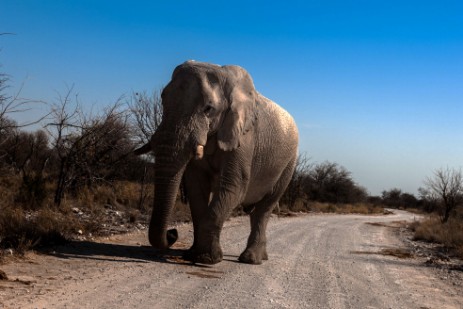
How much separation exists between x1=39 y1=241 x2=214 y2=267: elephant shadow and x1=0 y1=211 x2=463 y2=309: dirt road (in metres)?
0.02

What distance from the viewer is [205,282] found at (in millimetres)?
6051

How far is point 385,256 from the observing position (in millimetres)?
11359

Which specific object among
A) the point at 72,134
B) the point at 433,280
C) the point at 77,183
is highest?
the point at 72,134

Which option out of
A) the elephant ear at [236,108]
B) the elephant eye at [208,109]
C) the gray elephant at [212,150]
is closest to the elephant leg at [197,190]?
the gray elephant at [212,150]

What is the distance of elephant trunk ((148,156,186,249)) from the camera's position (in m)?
6.77

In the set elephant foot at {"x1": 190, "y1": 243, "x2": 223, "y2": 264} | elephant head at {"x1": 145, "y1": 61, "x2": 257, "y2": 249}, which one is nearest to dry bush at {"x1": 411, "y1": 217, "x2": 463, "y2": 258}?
elephant foot at {"x1": 190, "y1": 243, "x2": 223, "y2": 264}

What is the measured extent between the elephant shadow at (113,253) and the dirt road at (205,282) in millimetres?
16

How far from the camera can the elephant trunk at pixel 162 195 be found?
677cm

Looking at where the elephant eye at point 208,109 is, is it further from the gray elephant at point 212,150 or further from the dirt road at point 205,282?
the dirt road at point 205,282

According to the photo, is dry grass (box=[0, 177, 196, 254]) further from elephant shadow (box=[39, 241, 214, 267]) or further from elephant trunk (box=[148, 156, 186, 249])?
elephant trunk (box=[148, 156, 186, 249])

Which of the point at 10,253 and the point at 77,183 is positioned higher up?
the point at 77,183

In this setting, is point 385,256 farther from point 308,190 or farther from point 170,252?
point 308,190

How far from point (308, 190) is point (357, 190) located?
17648mm

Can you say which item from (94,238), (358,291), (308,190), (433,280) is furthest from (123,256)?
(308,190)
